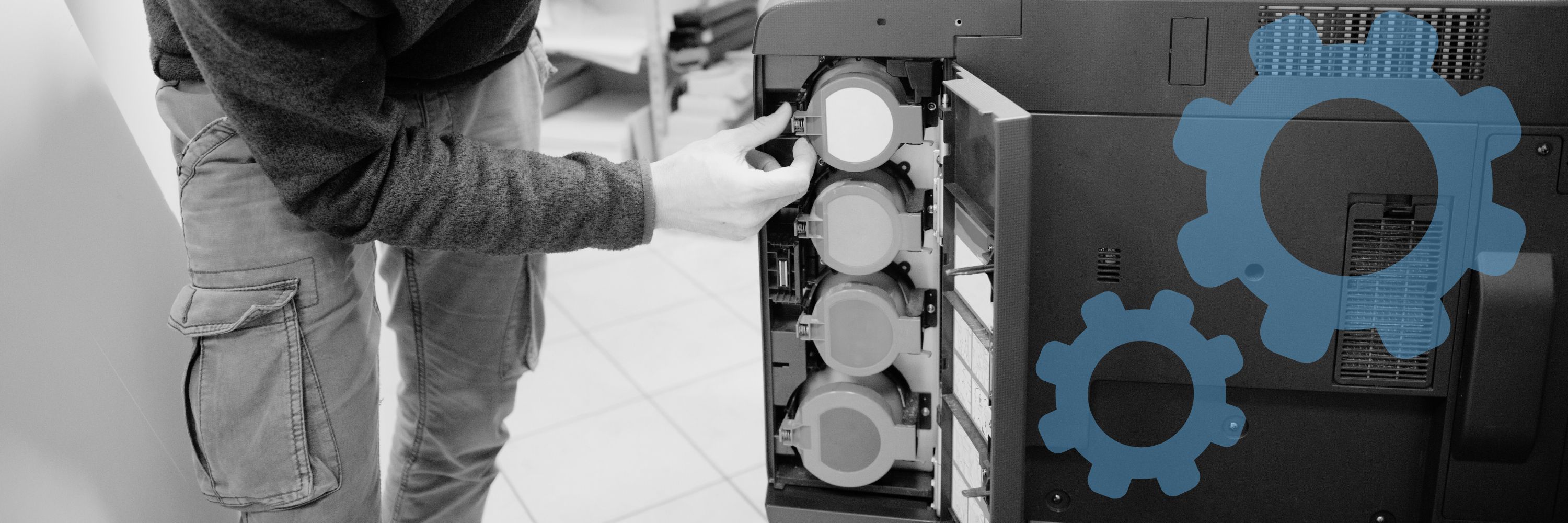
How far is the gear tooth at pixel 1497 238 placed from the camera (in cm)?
79

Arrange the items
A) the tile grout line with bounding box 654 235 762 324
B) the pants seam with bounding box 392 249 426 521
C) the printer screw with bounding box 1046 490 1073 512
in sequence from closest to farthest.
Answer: the printer screw with bounding box 1046 490 1073 512 → the pants seam with bounding box 392 249 426 521 → the tile grout line with bounding box 654 235 762 324

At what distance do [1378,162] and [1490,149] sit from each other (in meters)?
0.07

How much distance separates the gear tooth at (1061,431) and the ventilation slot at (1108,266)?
0.12 m

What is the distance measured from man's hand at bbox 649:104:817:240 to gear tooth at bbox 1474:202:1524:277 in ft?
1.59

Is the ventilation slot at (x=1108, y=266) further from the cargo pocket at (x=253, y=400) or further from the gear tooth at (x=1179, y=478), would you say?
the cargo pocket at (x=253, y=400)

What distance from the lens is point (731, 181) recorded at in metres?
0.92

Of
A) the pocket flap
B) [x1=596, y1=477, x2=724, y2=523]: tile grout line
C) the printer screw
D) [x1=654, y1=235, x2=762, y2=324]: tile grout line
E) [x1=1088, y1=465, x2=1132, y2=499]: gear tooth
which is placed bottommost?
[x1=596, y1=477, x2=724, y2=523]: tile grout line

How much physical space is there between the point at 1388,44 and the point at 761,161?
477 mm

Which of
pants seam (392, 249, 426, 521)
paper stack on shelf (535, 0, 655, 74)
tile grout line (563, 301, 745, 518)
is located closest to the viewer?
pants seam (392, 249, 426, 521)

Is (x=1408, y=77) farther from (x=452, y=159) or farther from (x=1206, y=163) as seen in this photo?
(x=452, y=159)

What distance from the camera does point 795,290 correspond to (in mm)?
1009

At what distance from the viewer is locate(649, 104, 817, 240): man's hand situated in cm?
91

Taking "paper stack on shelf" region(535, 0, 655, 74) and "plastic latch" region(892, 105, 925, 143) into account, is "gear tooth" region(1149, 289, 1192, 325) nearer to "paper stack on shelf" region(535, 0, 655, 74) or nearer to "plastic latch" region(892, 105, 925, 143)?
"plastic latch" region(892, 105, 925, 143)

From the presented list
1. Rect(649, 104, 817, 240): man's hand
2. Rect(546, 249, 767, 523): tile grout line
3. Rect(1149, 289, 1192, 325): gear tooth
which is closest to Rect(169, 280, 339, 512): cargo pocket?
Rect(649, 104, 817, 240): man's hand
